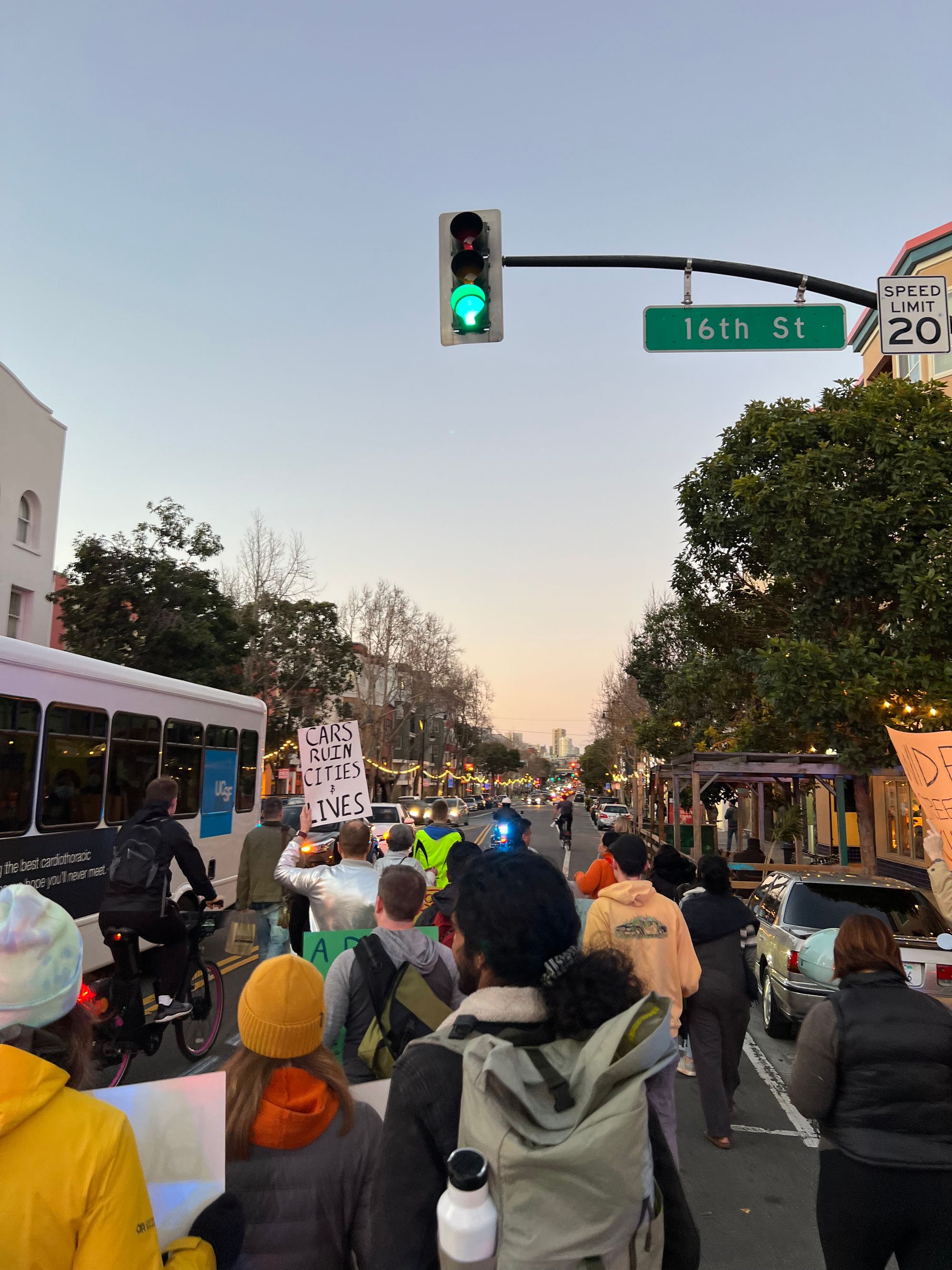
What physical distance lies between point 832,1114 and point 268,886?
651cm

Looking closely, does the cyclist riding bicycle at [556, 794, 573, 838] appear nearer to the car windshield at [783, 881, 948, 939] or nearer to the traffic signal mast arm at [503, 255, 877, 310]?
the car windshield at [783, 881, 948, 939]

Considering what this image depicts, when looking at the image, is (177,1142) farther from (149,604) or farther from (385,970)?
(149,604)

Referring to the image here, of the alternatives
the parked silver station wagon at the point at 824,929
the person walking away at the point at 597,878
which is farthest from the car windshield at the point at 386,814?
the person walking away at the point at 597,878

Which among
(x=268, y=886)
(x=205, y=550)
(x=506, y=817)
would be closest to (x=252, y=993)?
(x=268, y=886)

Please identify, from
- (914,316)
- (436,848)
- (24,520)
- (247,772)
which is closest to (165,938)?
(436,848)

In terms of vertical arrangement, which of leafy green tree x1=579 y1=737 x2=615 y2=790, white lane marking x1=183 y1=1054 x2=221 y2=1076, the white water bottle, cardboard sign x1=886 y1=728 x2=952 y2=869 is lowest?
white lane marking x1=183 y1=1054 x2=221 y2=1076

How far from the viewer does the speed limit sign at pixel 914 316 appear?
6676 millimetres

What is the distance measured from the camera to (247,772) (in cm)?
1467

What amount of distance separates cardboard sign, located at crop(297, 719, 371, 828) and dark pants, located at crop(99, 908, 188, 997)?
2055 mm

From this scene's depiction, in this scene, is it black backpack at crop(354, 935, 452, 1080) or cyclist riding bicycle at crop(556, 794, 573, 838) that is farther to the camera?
cyclist riding bicycle at crop(556, 794, 573, 838)

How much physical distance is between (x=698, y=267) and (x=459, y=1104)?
260 inches

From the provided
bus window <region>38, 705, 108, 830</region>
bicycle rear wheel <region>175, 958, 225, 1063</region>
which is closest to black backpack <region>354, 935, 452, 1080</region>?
bicycle rear wheel <region>175, 958, 225, 1063</region>

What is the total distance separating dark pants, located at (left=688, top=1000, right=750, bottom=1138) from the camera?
597 centimetres

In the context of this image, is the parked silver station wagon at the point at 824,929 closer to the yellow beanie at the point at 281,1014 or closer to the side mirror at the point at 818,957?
the side mirror at the point at 818,957
